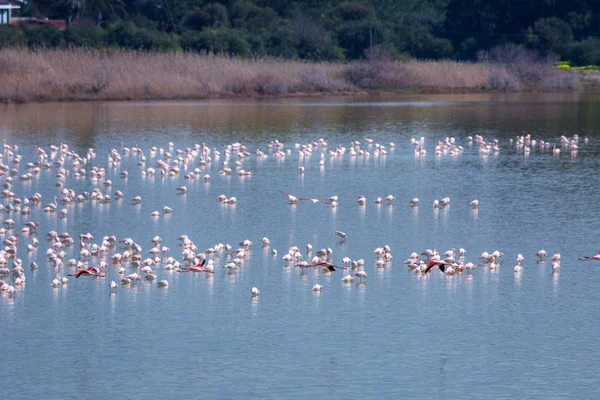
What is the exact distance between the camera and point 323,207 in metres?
20.6

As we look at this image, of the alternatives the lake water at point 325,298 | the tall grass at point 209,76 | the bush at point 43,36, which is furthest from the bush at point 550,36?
the lake water at point 325,298

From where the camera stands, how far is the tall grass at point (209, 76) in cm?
4481

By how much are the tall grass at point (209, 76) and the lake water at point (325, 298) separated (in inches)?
745

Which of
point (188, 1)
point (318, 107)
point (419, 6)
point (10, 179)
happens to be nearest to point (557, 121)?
point (318, 107)

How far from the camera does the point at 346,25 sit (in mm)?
67500

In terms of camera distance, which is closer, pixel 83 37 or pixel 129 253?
pixel 129 253

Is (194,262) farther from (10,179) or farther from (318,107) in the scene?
(318,107)

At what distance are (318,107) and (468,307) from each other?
31.1m

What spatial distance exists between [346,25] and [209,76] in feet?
67.8

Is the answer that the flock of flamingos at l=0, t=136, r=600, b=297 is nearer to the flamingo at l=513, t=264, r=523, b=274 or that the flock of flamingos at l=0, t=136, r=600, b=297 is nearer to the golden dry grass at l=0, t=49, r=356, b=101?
the flamingo at l=513, t=264, r=523, b=274

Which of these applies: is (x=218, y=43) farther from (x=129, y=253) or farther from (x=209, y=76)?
(x=129, y=253)

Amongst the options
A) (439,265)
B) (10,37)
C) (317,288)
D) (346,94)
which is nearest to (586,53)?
(346,94)

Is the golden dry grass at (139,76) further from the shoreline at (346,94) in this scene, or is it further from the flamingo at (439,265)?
the flamingo at (439,265)

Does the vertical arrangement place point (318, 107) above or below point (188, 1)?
below
